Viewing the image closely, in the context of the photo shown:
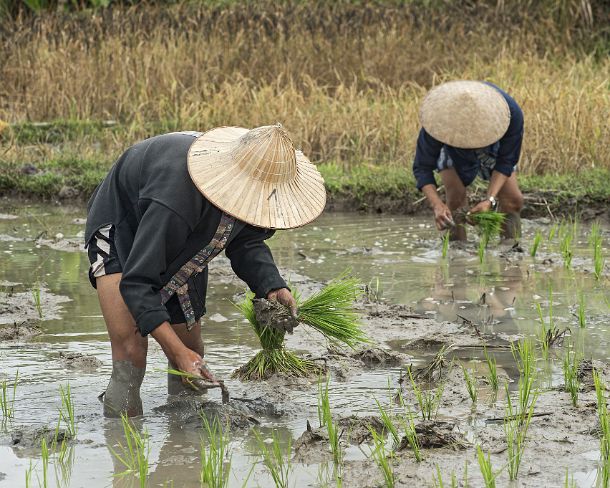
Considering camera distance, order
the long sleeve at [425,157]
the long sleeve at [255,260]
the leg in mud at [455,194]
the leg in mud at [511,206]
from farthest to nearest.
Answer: the leg in mud at [511,206] < the leg in mud at [455,194] < the long sleeve at [425,157] < the long sleeve at [255,260]

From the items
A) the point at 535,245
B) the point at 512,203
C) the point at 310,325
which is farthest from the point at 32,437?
the point at 512,203

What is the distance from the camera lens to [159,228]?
3.28 metres

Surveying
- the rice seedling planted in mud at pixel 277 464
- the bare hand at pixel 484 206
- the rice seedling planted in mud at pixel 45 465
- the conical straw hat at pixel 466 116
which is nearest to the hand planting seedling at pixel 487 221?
the bare hand at pixel 484 206

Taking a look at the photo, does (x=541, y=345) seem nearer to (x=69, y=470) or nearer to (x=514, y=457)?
(x=514, y=457)

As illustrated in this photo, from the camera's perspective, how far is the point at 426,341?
16.0 feet

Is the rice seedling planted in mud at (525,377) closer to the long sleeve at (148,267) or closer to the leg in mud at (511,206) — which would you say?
the long sleeve at (148,267)

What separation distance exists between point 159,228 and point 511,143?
3759 mm

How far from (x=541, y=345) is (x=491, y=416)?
107 centimetres

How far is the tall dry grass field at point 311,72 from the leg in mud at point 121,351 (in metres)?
5.92

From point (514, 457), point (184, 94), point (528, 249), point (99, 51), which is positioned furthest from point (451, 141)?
point (99, 51)

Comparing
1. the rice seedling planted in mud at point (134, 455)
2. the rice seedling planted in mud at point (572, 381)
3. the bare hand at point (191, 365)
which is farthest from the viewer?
the rice seedling planted in mud at point (572, 381)

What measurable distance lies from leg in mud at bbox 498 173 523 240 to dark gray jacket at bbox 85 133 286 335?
359 cm

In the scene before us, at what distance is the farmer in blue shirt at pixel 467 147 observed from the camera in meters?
6.23

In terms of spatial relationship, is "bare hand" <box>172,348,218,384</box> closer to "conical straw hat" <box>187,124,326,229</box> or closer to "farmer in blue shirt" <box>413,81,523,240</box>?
"conical straw hat" <box>187,124,326,229</box>
